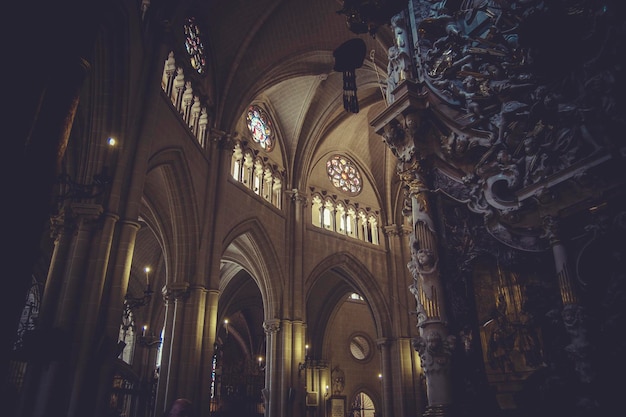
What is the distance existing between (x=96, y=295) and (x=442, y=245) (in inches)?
265

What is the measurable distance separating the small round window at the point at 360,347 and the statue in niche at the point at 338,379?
177cm

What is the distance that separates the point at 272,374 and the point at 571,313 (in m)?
13.6

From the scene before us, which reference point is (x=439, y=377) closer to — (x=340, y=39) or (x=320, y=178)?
(x=340, y=39)

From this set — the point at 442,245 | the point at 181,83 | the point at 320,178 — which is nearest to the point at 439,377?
the point at 442,245

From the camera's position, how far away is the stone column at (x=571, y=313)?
5.83m

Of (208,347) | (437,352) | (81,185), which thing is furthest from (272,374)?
(81,185)

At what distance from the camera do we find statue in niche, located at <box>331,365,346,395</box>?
25234mm

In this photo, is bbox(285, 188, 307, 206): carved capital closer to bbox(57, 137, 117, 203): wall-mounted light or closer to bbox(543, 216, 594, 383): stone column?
bbox(57, 137, 117, 203): wall-mounted light

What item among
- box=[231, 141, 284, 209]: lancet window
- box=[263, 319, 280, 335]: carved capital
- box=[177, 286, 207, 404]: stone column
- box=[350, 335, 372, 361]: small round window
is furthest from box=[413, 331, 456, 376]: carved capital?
box=[350, 335, 372, 361]: small round window

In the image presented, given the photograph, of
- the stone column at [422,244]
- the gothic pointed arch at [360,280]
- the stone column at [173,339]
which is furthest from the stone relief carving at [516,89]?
the gothic pointed arch at [360,280]

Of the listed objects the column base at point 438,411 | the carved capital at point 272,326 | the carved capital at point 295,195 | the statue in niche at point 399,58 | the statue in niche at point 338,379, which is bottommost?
the column base at point 438,411

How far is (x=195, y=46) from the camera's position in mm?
16031

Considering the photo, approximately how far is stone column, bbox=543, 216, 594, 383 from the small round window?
22.1 m

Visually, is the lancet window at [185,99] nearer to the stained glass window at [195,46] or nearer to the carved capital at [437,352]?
the stained glass window at [195,46]
